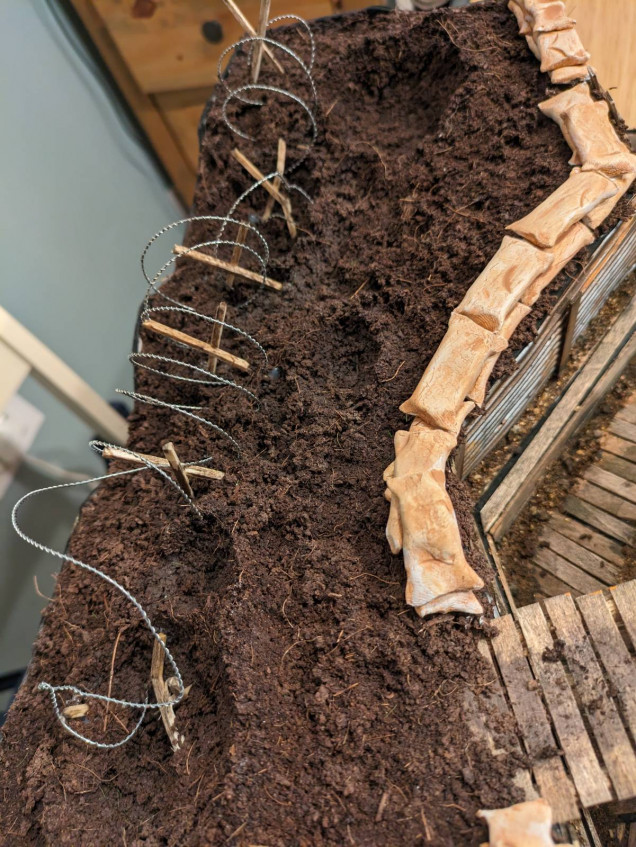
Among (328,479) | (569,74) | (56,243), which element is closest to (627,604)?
(328,479)

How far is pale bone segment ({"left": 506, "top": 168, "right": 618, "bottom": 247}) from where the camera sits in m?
1.52

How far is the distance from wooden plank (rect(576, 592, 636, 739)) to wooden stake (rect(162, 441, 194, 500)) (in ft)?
3.49

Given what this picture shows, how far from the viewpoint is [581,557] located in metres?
1.70

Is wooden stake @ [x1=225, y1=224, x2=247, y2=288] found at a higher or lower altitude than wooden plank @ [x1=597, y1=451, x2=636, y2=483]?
higher

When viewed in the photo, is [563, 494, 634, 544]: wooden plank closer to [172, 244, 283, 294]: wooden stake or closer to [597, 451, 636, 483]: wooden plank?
[597, 451, 636, 483]: wooden plank

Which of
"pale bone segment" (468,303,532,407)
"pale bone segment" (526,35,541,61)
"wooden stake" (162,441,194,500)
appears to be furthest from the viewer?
"pale bone segment" (526,35,541,61)

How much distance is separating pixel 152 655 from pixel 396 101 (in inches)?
92.3

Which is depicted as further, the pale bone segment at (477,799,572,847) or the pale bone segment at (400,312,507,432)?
the pale bone segment at (400,312,507,432)

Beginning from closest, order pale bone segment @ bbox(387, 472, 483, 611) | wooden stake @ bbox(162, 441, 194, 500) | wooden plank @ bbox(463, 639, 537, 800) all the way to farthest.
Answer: wooden plank @ bbox(463, 639, 537, 800) < pale bone segment @ bbox(387, 472, 483, 611) < wooden stake @ bbox(162, 441, 194, 500)

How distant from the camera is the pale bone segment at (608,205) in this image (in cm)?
158

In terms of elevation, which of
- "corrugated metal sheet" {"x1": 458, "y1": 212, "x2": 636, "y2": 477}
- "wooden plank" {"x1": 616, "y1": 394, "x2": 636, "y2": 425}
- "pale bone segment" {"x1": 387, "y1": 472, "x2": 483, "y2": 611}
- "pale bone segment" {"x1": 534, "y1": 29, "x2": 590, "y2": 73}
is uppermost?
"pale bone segment" {"x1": 534, "y1": 29, "x2": 590, "y2": 73}

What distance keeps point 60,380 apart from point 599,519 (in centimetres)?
226

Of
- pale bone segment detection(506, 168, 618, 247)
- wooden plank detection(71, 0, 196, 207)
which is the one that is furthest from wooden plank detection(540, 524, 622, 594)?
wooden plank detection(71, 0, 196, 207)

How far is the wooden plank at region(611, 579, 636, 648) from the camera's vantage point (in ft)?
3.84
